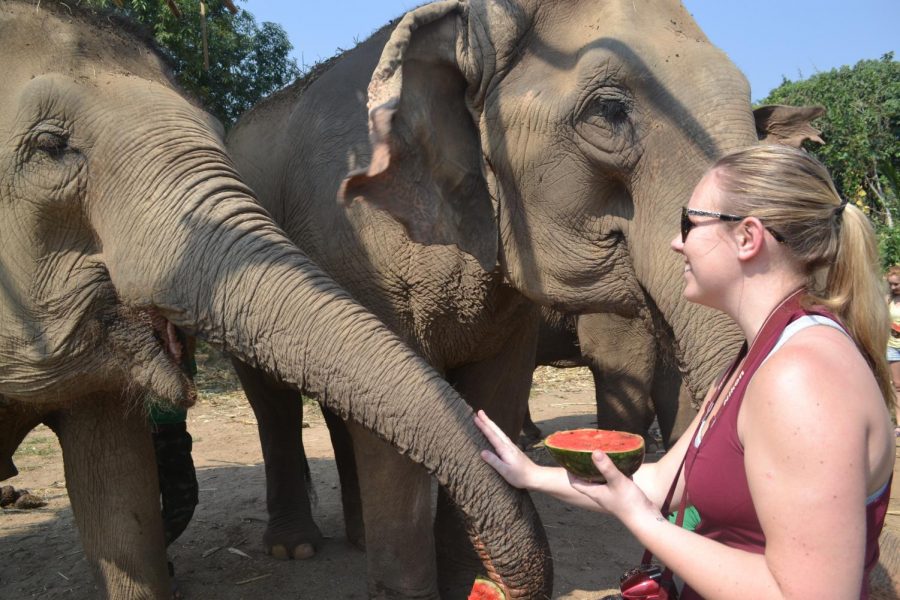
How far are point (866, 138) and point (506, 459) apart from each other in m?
11.6

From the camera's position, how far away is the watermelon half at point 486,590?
2346 millimetres

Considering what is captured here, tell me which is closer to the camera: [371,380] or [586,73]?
[371,380]

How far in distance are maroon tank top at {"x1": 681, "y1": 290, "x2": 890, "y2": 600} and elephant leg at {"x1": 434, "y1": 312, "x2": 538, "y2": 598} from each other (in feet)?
7.03

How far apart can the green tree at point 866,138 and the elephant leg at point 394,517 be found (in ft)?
27.4

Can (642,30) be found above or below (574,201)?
above

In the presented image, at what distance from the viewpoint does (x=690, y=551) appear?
1.56 meters

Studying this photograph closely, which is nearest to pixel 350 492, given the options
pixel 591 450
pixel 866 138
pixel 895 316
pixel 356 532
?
pixel 356 532

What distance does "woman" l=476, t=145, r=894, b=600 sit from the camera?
1386 mm

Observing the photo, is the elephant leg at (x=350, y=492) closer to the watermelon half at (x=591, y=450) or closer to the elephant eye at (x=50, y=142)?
the elephant eye at (x=50, y=142)

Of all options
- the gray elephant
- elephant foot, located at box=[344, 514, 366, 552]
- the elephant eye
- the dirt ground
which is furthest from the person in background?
the gray elephant

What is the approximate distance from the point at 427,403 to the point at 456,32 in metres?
1.27

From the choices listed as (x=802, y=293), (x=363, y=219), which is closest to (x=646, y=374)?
(x=363, y=219)

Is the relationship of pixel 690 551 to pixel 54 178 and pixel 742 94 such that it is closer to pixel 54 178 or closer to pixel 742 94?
pixel 742 94

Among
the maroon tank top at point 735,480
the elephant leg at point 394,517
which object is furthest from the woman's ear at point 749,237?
the elephant leg at point 394,517
